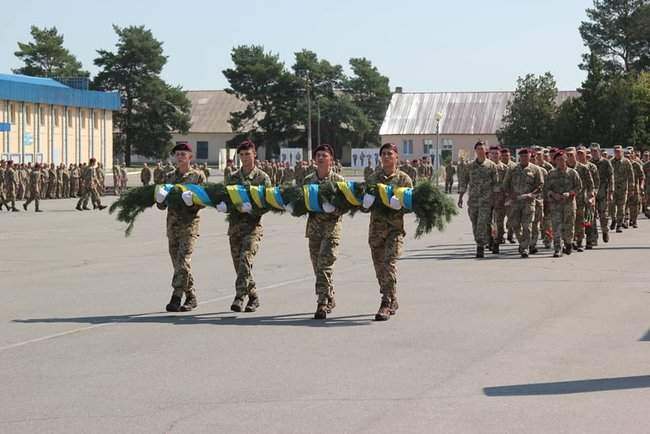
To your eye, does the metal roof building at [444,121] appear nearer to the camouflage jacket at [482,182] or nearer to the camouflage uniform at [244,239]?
the camouflage jacket at [482,182]

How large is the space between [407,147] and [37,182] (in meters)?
71.8

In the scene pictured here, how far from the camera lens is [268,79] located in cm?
10975

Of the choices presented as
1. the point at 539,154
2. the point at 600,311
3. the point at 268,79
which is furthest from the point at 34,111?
the point at 600,311

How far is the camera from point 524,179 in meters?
20.7

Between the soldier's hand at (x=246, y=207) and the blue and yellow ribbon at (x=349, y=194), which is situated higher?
the blue and yellow ribbon at (x=349, y=194)

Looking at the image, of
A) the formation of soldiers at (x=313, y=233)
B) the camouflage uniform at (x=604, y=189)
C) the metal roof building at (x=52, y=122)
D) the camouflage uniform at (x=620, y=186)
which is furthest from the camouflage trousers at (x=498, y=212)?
the metal roof building at (x=52, y=122)

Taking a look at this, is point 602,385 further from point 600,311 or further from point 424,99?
point 424,99

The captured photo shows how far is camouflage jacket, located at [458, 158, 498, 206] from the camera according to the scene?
20.3 m

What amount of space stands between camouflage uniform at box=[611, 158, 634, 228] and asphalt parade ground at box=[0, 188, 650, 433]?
7981mm

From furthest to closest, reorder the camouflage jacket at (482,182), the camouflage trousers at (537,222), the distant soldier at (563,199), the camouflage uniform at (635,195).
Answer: the camouflage uniform at (635,195) → the camouflage trousers at (537,222) → the distant soldier at (563,199) → the camouflage jacket at (482,182)

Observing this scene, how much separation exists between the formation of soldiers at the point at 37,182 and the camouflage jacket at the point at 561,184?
23.2 meters

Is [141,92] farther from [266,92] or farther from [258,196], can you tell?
[258,196]

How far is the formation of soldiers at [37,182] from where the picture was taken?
40750 millimetres

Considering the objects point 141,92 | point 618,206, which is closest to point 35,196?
point 618,206
